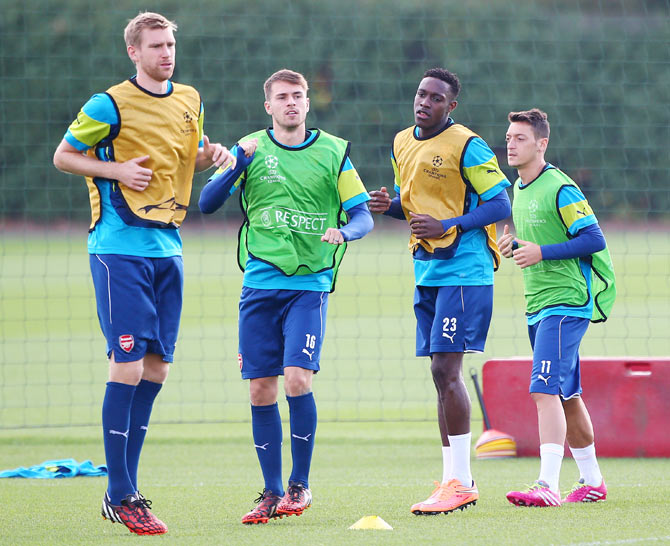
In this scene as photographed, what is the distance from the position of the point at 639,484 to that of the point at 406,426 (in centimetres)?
325

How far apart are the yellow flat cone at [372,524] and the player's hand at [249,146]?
1793mm

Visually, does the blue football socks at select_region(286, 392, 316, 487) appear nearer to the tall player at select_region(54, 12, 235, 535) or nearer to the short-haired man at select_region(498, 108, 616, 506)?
the tall player at select_region(54, 12, 235, 535)

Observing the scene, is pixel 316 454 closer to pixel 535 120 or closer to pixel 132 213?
pixel 535 120

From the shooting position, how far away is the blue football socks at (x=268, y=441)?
5.40 metres

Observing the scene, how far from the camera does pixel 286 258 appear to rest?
5383 mm

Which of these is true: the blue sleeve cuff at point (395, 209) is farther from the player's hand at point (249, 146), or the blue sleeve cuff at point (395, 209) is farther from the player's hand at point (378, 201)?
Result: the player's hand at point (249, 146)

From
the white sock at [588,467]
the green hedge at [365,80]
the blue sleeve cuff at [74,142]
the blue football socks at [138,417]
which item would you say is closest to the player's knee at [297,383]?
the blue football socks at [138,417]

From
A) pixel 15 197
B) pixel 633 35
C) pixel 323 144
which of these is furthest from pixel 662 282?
pixel 323 144

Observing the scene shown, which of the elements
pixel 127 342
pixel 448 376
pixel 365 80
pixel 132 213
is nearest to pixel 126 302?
pixel 127 342

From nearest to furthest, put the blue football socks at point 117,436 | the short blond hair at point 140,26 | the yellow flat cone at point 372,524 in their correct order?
the yellow flat cone at point 372,524 < the blue football socks at point 117,436 < the short blond hair at point 140,26

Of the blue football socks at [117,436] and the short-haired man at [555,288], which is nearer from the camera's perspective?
the blue football socks at [117,436]

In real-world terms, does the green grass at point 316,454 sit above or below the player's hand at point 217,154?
below

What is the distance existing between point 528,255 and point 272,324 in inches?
52.4

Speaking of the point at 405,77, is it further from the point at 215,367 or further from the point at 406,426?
the point at 406,426
